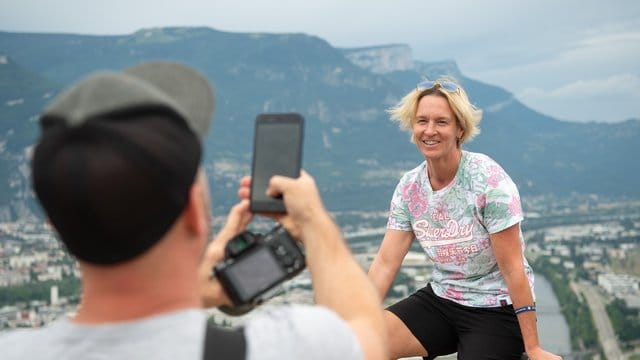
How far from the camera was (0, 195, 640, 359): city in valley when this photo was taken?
42.3 metres

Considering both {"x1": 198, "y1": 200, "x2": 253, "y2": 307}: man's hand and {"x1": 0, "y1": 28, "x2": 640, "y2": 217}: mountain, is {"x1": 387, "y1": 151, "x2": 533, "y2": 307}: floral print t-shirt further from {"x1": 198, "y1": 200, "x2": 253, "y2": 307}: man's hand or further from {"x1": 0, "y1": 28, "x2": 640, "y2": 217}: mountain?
{"x1": 0, "y1": 28, "x2": 640, "y2": 217}: mountain

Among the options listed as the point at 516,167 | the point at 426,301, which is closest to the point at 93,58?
the point at 516,167

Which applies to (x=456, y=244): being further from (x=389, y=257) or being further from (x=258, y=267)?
(x=258, y=267)

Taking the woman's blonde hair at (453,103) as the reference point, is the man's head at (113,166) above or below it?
above

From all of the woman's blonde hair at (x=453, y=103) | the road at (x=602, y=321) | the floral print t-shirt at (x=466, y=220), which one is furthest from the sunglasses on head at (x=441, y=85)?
the road at (x=602, y=321)

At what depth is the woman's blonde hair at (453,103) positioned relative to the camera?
4.04 meters

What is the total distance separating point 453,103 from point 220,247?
229cm

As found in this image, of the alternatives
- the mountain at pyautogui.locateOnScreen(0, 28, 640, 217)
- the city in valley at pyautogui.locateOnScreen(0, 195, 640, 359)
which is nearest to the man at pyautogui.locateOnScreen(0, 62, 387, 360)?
the city in valley at pyautogui.locateOnScreen(0, 195, 640, 359)

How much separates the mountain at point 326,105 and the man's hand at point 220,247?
10714 cm

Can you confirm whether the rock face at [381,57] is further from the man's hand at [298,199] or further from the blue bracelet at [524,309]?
the man's hand at [298,199]

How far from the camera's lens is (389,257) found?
424 cm

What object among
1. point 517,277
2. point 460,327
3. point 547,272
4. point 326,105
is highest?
point 517,277

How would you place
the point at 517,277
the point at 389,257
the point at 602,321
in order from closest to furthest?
the point at 517,277 → the point at 389,257 → the point at 602,321

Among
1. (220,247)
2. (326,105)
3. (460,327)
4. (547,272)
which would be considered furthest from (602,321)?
(326,105)
